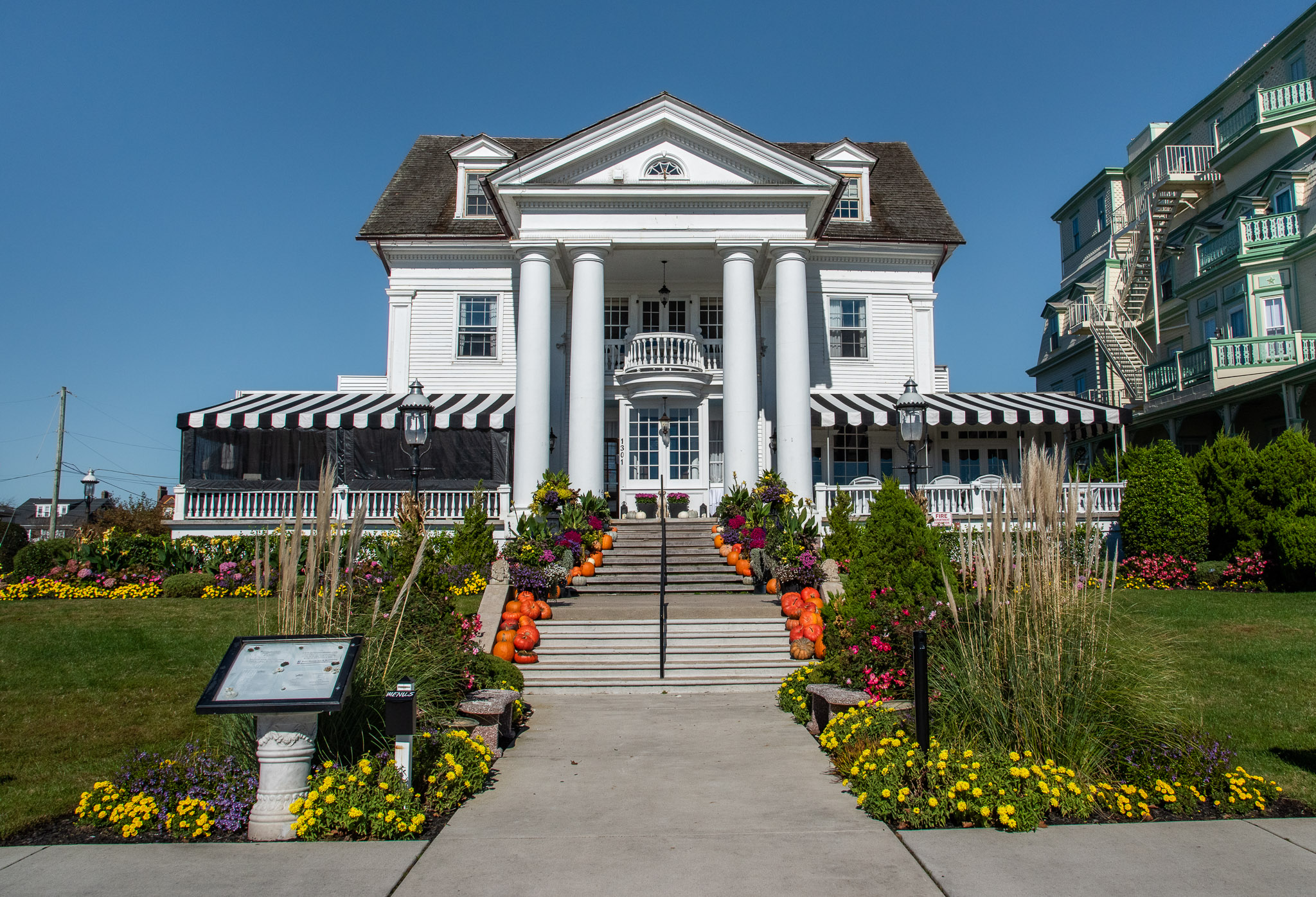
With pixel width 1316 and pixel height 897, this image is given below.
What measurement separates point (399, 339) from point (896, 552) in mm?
18276

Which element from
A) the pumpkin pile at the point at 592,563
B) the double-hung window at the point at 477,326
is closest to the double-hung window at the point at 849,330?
the double-hung window at the point at 477,326

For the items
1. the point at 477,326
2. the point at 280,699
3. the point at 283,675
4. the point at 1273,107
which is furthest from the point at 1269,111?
the point at 280,699

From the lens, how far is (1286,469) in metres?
17.3

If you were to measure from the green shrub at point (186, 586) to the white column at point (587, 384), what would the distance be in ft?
25.5

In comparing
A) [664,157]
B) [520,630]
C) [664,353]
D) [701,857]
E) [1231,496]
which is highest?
[664,157]

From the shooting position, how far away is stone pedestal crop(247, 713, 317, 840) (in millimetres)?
5770

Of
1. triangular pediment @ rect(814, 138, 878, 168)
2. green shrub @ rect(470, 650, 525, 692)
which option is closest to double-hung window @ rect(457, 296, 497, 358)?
triangular pediment @ rect(814, 138, 878, 168)

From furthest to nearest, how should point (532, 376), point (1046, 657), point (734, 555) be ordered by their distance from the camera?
point (532, 376) → point (734, 555) → point (1046, 657)

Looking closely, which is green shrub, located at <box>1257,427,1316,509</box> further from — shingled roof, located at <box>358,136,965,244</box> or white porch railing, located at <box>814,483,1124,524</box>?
shingled roof, located at <box>358,136,965,244</box>

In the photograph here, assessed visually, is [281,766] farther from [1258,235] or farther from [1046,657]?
[1258,235]

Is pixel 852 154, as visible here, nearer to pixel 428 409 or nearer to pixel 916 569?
pixel 428 409

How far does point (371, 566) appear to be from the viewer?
1399cm

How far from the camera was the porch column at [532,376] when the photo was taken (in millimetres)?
20219

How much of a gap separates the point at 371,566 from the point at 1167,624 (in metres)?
12.1
